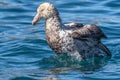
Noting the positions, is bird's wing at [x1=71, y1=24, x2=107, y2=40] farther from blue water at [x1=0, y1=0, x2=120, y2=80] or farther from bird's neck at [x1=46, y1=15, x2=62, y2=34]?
blue water at [x1=0, y1=0, x2=120, y2=80]

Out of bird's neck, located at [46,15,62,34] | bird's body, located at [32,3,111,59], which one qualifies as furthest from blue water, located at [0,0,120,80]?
bird's neck, located at [46,15,62,34]

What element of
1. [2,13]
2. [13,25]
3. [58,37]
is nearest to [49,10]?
[58,37]

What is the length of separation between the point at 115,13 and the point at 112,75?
4.37 m

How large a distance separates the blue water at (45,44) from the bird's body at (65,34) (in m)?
0.24

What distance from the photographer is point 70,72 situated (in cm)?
1113

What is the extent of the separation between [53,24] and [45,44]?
154 cm

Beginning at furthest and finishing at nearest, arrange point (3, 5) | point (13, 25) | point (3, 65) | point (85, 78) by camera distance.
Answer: point (3, 5)
point (13, 25)
point (3, 65)
point (85, 78)

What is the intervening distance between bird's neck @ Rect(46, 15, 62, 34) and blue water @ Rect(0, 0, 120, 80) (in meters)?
0.57

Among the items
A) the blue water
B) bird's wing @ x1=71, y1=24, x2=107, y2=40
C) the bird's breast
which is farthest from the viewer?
bird's wing @ x1=71, y1=24, x2=107, y2=40

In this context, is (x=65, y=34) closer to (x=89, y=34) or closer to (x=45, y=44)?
(x=89, y=34)

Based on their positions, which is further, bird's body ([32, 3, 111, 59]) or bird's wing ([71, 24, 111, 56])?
bird's wing ([71, 24, 111, 56])

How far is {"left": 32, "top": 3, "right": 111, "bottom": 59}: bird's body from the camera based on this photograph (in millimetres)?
11414

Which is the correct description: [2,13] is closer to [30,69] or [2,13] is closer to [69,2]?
[69,2]

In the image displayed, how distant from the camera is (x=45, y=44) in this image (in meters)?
13.0
